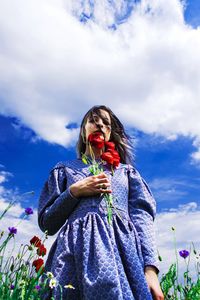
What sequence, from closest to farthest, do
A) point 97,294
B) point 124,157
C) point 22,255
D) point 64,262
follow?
point 97,294
point 64,262
point 22,255
point 124,157

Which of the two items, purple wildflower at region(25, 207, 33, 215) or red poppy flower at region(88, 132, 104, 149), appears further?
purple wildflower at region(25, 207, 33, 215)

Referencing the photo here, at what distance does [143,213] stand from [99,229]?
37 centimetres

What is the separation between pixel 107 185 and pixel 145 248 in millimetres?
438

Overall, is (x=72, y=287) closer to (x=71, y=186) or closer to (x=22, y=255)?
(x=71, y=186)

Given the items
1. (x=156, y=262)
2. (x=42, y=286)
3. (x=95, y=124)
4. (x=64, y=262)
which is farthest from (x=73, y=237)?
(x=95, y=124)

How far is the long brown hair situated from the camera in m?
3.41

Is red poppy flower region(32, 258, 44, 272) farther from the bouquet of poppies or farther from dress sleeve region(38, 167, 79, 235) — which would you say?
the bouquet of poppies

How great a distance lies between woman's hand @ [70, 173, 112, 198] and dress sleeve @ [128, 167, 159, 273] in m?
0.26

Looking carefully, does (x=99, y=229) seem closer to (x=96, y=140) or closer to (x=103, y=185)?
(x=103, y=185)

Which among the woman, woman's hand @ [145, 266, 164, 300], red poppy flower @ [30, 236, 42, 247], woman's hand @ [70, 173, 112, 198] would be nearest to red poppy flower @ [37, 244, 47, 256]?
red poppy flower @ [30, 236, 42, 247]

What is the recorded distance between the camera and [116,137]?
350 centimetres

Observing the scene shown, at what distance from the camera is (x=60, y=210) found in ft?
9.27

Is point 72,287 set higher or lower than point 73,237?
lower

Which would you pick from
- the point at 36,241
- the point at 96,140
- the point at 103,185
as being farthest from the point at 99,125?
the point at 36,241
